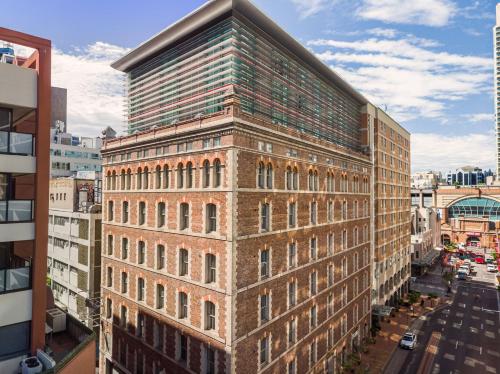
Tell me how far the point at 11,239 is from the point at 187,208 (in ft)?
39.9

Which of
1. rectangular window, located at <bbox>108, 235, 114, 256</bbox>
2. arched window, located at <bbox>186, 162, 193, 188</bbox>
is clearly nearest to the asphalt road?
arched window, located at <bbox>186, 162, 193, 188</bbox>

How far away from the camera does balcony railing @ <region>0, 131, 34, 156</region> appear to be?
1497 centimetres

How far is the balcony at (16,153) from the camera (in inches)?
585

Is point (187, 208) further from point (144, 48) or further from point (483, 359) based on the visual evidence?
point (483, 359)

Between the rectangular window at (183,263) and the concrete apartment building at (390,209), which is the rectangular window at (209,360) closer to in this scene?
the rectangular window at (183,263)

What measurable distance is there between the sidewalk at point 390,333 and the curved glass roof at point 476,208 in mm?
68118

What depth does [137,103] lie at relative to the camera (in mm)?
36562

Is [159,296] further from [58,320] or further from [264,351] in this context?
[264,351]

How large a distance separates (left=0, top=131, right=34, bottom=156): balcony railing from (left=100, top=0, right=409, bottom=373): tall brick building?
1082 cm

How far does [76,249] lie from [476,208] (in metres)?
127

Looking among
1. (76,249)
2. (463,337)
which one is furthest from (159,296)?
(463,337)

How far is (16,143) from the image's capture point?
15305 mm

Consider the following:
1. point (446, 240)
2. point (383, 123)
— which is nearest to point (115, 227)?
point (383, 123)

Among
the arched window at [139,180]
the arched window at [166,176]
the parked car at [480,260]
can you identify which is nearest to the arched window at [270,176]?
the arched window at [166,176]
